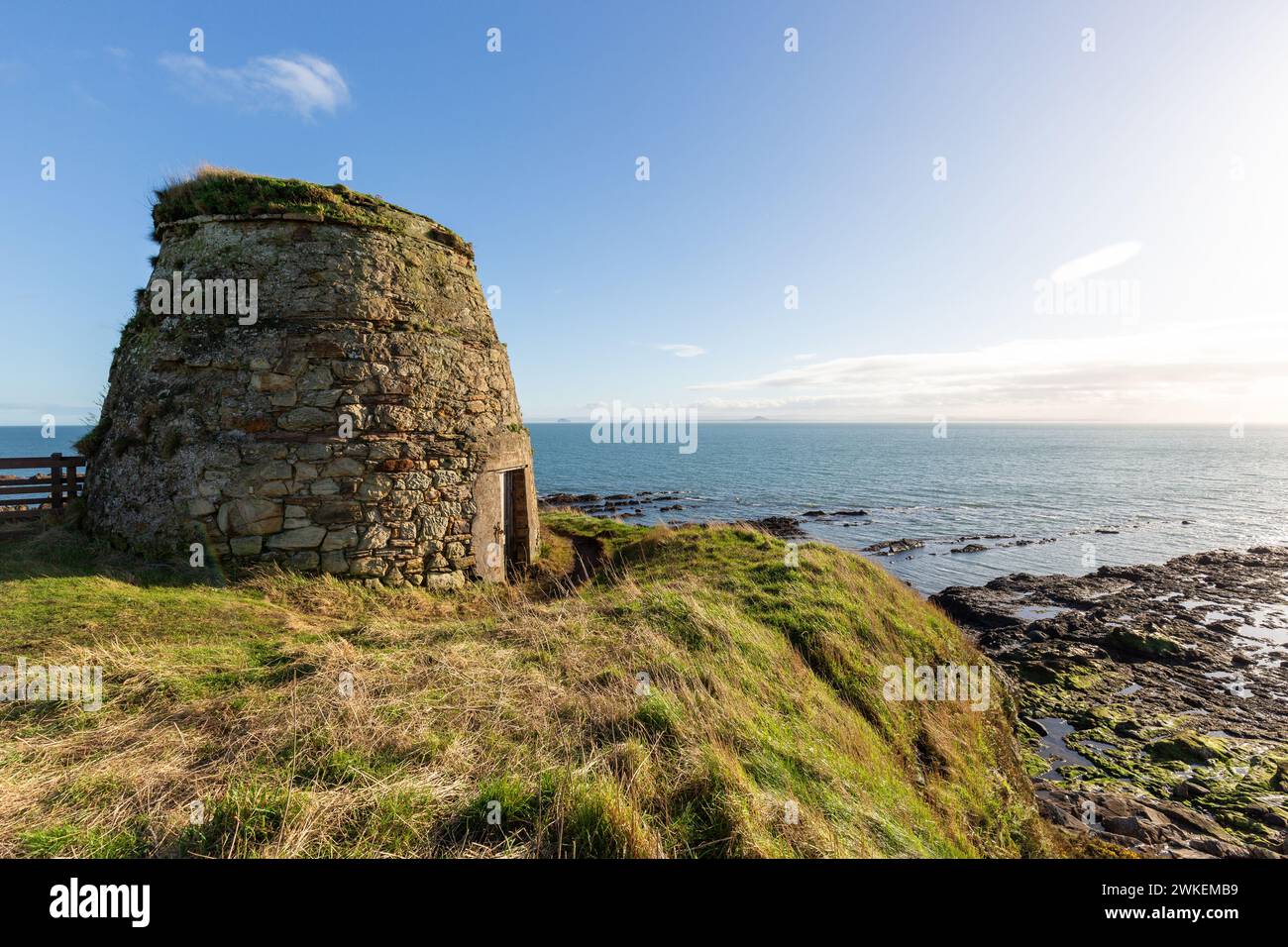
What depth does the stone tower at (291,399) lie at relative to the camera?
852 cm

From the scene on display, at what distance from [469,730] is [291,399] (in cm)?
687

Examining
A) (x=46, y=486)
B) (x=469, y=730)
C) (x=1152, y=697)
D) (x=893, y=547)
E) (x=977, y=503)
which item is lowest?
(x=1152, y=697)

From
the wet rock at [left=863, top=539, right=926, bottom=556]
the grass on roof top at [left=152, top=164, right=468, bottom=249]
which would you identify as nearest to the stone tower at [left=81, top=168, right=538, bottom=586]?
the grass on roof top at [left=152, top=164, right=468, bottom=249]

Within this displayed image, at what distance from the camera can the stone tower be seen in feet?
27.9

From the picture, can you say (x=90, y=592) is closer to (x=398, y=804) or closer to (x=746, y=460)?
(x=398, y=804)

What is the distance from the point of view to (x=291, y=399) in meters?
8.65

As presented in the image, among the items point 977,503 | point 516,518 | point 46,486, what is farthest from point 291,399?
point 977,503

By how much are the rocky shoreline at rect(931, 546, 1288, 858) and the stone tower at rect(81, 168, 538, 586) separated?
12255mm

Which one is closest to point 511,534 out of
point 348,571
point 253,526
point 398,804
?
point 348,571

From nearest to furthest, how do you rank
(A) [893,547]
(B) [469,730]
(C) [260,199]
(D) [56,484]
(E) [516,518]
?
1. (B) [469,730]
2. (C) [260,199]
3. (D) [56,484]
4. (E) [516,518]
5. (A) [893,547]

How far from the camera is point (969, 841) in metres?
6.23

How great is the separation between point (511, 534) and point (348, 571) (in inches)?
153

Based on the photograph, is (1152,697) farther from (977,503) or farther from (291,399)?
(977,503)

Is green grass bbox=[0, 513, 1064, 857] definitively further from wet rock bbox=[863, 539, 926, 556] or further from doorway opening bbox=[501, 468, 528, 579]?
wet rock bbox=[863, 539, 926, 556]
